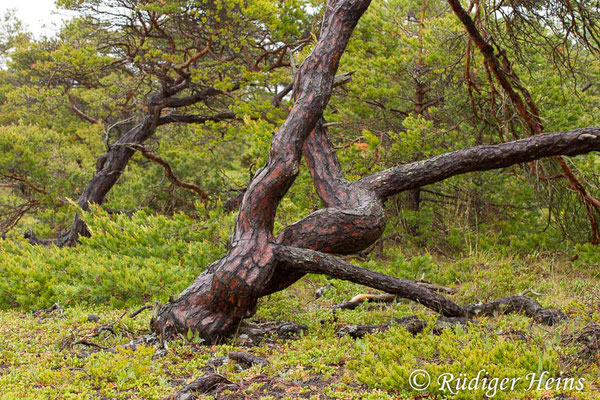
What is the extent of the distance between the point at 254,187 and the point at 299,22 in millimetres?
7121

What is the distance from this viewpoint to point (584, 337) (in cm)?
342

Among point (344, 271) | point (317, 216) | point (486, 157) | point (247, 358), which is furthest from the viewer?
point (317, 216)

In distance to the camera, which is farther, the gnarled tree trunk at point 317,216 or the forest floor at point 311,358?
the gnarled tree trunk at point 317,216

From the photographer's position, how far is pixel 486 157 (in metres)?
4.28

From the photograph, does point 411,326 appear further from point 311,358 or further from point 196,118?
point 196,118

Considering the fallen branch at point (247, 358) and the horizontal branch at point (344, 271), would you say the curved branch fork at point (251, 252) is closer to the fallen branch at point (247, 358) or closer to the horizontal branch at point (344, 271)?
the horizontal branch at point (344, 271)


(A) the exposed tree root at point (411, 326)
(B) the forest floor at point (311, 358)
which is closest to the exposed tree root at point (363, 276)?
(A) the exposed tree root at point (411, 326)

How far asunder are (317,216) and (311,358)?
1296 mm

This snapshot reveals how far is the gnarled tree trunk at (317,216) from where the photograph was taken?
13.3 feet

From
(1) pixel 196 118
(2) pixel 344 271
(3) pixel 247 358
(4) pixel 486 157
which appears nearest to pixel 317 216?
(2) pixel 344 271

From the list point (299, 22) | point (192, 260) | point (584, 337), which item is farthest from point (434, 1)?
point (584, 337)

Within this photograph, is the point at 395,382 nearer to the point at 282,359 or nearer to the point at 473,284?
the point at 282,359

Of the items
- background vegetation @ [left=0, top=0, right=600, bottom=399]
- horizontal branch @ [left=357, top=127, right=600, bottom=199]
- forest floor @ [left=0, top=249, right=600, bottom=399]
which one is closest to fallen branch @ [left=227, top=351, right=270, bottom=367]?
forest floor @ [left=0, top=249, right=600, bottom=399]

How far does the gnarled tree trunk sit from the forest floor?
0.31m
